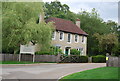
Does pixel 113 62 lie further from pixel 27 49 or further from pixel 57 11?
pixel 57 11

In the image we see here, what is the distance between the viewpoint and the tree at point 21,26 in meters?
25.3

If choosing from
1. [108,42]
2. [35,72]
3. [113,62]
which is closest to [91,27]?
[108,42]

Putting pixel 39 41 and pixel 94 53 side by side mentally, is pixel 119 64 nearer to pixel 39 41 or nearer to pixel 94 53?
pixel 39 41

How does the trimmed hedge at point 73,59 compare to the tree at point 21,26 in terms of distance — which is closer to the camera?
the tree at point 21,26

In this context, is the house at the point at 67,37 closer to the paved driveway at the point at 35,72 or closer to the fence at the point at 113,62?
the paved driveway at the point at 35,72

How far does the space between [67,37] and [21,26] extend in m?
15.1

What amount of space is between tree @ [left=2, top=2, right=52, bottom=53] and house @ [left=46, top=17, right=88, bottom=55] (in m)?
8.80

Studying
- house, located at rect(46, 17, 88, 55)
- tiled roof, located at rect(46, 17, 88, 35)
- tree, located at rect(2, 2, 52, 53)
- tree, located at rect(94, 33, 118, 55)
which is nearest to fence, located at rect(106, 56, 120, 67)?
tree, located at rect(2, 2, 52, 53)

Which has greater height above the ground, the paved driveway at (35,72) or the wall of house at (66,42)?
the wall of house at (66,42)

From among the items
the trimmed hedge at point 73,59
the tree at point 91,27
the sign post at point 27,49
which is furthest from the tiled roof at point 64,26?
the sign post at point 27,49

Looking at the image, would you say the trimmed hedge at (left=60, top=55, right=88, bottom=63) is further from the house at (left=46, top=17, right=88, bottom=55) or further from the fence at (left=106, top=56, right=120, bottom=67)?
the fence at (left=106, top=56, right=120, bottom=67)

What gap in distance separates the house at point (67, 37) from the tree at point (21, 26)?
28.9 feet

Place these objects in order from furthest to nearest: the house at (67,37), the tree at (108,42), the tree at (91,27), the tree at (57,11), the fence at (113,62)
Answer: the tree at (57,11), the tree at (91,27), the tree at (108,42), the house at (67,37), the fence at (113,62)

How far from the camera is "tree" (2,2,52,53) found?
2528cm
